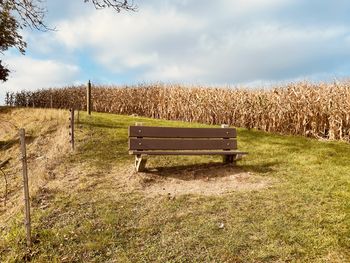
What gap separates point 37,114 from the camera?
910 inches

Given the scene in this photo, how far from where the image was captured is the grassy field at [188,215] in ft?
23.9

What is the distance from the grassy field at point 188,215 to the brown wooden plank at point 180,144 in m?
0.66

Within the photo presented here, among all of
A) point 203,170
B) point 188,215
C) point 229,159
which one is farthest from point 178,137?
point 188,215

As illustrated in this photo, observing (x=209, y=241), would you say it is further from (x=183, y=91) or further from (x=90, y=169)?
(x=183, y=91)

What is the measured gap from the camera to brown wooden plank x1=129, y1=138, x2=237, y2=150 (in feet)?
37.4

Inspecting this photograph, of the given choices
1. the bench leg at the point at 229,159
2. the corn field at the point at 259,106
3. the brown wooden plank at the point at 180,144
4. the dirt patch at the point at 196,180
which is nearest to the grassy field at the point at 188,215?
the dirt patch at the point at 196,180

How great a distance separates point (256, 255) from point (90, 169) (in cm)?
702

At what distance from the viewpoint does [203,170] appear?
12.0 m

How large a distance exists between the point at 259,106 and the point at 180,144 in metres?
10.9

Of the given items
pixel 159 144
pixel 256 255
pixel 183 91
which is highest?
pixel 183 91

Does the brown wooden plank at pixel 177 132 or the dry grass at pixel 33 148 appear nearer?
the brown wooden plank at pixel 177 132

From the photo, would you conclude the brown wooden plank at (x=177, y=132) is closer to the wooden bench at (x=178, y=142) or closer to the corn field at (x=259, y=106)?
the wooden bench at (x=178, y=142)

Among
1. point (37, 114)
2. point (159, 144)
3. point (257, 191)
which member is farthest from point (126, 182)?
point (37, 114)

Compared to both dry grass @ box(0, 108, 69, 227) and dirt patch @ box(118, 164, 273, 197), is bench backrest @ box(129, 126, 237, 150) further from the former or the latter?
dry grass @ box(0, 108, 69, 227)
